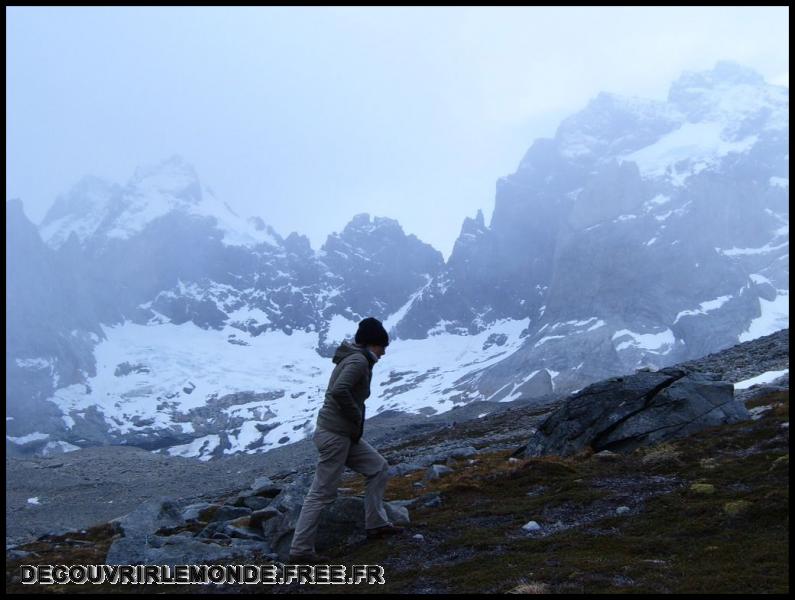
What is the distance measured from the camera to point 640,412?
21.1 metres

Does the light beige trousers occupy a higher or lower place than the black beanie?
lower

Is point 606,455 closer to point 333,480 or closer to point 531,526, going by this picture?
point 531,526

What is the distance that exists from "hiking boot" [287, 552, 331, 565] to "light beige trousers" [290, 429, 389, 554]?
0.06 m

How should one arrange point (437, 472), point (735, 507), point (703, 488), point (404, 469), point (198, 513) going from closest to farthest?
point (735, 507) → point (703, 488) → point (437, 472) → point (198, 513) → point (404, 469)

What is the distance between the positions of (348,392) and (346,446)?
1.00 metres

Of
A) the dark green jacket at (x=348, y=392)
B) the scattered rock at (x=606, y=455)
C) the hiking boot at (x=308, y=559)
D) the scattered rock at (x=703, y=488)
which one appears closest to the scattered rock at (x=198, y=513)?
the scattered rock at (x=606, y=455)

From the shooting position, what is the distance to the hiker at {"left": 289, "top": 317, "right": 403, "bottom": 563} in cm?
1143

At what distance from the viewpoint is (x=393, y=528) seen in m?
12.1

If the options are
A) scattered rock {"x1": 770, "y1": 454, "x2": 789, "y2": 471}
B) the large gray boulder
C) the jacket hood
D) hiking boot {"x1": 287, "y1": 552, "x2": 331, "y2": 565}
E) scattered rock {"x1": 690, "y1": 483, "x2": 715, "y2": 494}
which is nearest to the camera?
hiking boot {"x1": 287, "y1": 552, "x2": 331, "y2": 565}

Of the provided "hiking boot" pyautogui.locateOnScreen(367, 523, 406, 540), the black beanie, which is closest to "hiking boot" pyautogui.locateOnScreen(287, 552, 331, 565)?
"hiking boot" pyautogui.locateOnScreen(367, 523, 406, 540)

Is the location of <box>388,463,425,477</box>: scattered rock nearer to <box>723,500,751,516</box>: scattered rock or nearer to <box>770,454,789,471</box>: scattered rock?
<box>770,454,789,471</box>: scattered rock

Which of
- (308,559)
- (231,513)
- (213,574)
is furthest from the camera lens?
(231,513)

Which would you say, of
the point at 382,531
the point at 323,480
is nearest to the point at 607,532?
the point at 382,531

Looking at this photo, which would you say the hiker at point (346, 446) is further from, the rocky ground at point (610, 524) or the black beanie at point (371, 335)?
the rocky ground at point (610, 524)
